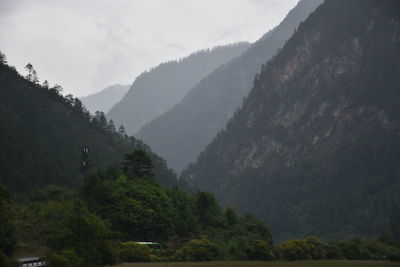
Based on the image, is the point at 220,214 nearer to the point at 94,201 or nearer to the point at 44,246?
the point at 94,201

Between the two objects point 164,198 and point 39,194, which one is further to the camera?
point 39,194

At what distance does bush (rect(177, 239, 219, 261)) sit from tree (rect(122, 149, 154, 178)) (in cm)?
3187

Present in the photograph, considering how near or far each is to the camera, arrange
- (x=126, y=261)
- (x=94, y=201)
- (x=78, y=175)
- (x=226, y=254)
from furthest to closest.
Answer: (x=78, y=175) < (x=94, y=201) < (x=226, y=254) < (x=126, y=261)

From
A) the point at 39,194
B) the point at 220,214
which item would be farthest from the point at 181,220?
the point at 39,194

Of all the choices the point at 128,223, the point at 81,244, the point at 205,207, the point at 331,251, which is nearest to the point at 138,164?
the point at 205,207

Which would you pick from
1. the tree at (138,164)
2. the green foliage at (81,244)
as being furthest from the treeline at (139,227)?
the green foliage at (81,244)

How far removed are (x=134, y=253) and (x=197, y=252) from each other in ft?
33.0

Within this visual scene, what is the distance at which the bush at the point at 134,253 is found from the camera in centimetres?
8888

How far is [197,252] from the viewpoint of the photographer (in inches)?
3691

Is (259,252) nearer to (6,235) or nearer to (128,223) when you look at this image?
(128,223)

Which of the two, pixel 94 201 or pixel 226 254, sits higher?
pixel 94 201

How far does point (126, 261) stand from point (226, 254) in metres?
16.8

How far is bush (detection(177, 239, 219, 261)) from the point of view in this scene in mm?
93750

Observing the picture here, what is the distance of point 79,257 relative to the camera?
68.1 m
